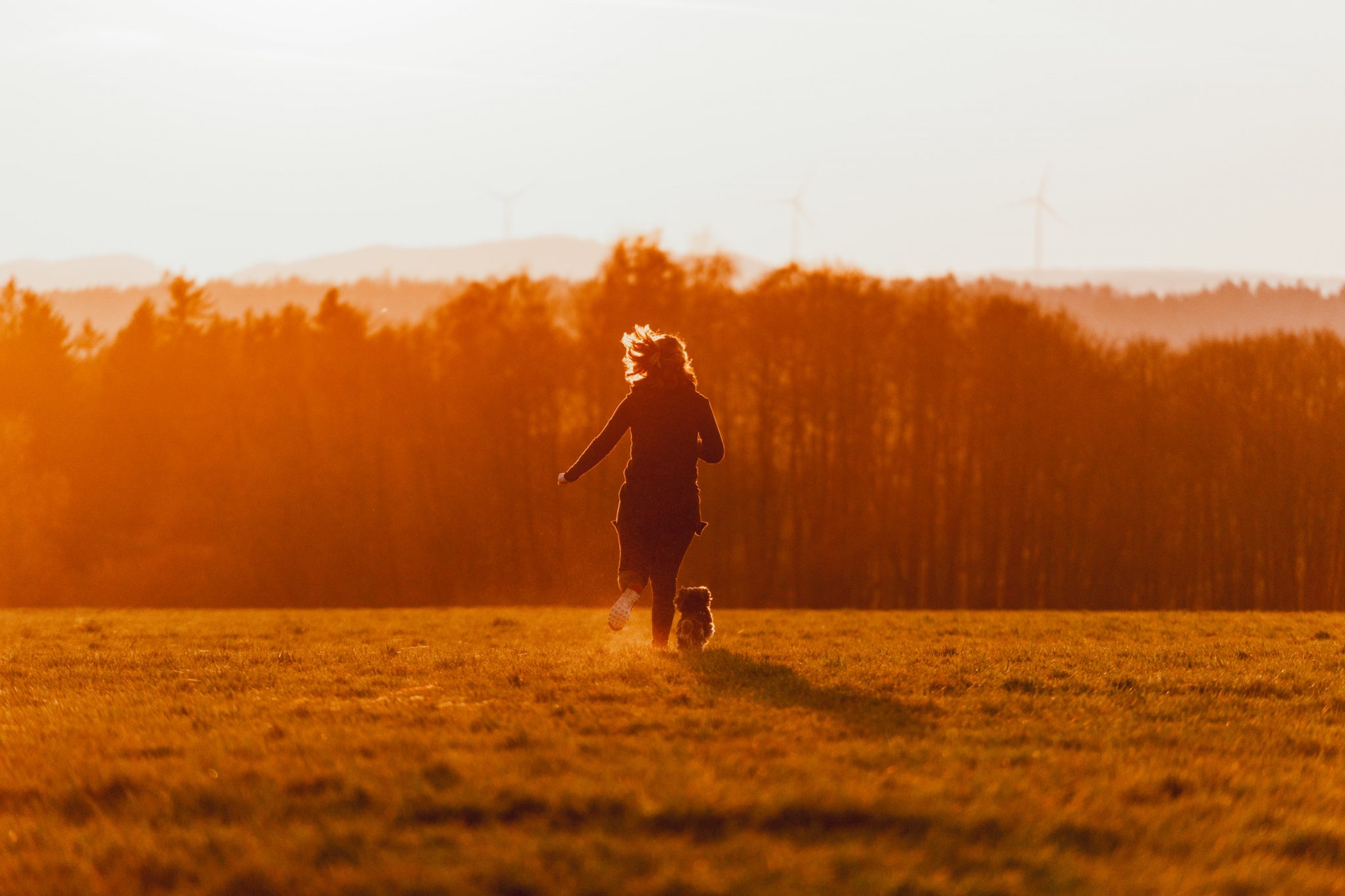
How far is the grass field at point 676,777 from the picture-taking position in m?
5.13

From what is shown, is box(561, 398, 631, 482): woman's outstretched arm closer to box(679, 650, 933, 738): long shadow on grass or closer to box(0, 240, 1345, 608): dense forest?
box(679, 650, 933, 738): long shadow on grass

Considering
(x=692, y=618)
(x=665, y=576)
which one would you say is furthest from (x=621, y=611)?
(x=692, y=618)

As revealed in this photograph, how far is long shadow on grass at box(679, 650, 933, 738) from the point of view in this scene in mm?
7895

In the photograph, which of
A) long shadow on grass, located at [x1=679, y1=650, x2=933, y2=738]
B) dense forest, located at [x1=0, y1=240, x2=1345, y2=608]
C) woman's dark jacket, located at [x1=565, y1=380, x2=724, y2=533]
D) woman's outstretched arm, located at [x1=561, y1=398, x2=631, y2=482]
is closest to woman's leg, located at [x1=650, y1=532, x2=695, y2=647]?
woman's dark jacket, located at [x1=565, y1=380, x2=724, y2=533]

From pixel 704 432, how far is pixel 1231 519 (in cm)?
5972

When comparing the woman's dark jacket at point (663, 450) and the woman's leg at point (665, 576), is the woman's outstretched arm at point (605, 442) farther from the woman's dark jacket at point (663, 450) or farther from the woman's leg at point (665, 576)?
the woman's leg at point (665, 576)

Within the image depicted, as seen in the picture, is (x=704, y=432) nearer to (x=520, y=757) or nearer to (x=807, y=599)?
(x=520, y=757)

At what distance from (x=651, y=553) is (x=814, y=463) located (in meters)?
54.2

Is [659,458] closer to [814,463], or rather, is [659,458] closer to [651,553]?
[651,553]

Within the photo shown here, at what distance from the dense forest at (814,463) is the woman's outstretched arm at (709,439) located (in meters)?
50.2

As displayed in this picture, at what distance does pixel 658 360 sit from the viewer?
11.2 meters

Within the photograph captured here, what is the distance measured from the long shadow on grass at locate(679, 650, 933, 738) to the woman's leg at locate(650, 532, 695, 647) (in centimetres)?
65

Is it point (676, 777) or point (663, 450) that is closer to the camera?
point (676, 777)

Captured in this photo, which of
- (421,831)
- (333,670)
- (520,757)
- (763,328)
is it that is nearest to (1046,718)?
(520,757)
